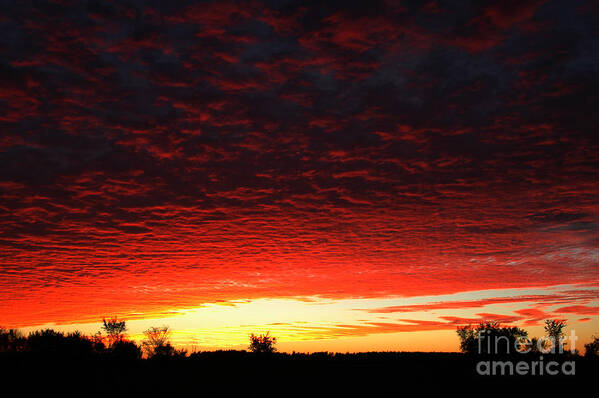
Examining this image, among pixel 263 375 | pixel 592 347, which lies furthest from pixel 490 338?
pixel 263 375

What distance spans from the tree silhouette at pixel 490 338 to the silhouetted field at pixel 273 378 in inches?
924

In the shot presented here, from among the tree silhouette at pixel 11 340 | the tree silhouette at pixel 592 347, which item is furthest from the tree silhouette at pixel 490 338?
the tree silhouette at pixel 11 340

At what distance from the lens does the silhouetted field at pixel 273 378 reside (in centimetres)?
3073

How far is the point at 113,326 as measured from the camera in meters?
77.1

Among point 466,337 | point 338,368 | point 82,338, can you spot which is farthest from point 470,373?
point 82,338

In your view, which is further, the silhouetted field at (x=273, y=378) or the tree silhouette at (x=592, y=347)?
the tree silhouette at (x=592, y=347)

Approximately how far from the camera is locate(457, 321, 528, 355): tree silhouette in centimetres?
6912

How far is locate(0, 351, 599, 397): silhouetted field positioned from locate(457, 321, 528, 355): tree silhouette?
23463mm

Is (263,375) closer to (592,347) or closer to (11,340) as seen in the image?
(11,340)

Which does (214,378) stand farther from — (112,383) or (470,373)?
(470,373)

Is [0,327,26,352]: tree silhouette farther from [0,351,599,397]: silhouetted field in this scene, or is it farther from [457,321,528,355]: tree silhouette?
[457,321,528,355]: tree silhouette

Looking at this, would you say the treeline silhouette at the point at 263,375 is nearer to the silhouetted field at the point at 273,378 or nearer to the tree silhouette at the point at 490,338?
the silhouetted field at the point at 273,378

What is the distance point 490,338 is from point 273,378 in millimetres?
47228

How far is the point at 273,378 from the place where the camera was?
34844 mm
